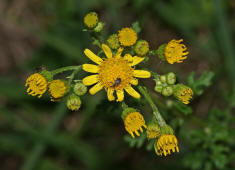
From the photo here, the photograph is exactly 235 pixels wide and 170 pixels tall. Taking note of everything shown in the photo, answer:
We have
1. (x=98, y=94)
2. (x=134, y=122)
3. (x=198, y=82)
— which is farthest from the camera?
(x=98, y=94)

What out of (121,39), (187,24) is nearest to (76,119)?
(187,24)

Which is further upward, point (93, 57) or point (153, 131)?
point (93, 57)

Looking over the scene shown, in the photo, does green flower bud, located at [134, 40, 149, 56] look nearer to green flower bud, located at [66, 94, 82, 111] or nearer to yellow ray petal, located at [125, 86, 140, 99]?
yellow ray petal, located at [125, 86, 140, 99]

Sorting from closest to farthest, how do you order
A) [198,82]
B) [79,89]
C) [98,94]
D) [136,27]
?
[79,89] → [136,27] → [198,82] → [98,94]

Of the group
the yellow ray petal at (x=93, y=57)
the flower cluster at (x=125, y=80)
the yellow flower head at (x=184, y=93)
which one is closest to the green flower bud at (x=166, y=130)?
the flower cluster at (x=125, y=80)

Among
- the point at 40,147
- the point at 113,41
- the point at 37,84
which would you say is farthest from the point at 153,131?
the point at 40,147

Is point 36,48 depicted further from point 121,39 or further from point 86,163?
point 121,39

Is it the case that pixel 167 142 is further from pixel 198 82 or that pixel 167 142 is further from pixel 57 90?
pixel 57 90
